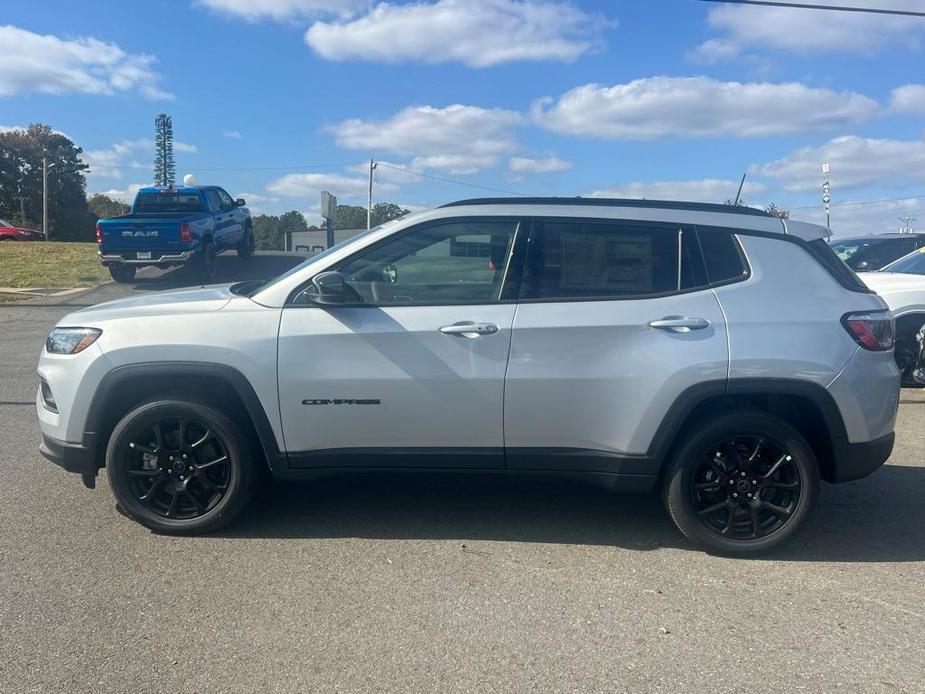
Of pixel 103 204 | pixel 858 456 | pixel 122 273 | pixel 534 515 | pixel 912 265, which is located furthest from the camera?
pixel 103 204

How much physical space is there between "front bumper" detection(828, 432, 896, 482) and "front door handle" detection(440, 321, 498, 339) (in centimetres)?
198

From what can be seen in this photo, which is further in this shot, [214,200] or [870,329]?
[214,200]

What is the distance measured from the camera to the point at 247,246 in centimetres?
2030

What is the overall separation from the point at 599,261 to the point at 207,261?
541 inches

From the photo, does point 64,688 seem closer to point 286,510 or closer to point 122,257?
point 286,510

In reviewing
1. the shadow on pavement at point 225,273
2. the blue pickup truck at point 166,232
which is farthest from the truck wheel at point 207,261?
the shadow on pavement at point 225,273

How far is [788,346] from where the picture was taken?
4125mm

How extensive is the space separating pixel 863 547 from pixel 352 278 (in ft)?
10.9

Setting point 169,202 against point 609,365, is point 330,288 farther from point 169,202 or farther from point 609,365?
point 169,202

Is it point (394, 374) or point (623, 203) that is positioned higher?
point (623, 203)

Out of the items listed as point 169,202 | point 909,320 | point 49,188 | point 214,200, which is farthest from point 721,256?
point 49,188

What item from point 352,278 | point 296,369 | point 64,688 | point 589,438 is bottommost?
point 64,688

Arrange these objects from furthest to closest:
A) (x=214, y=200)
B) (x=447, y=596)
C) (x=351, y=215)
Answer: (x=351, y=215)
(x=214, y=200)
(x=447, y=596)

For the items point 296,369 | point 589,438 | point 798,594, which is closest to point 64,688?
point 296,369
